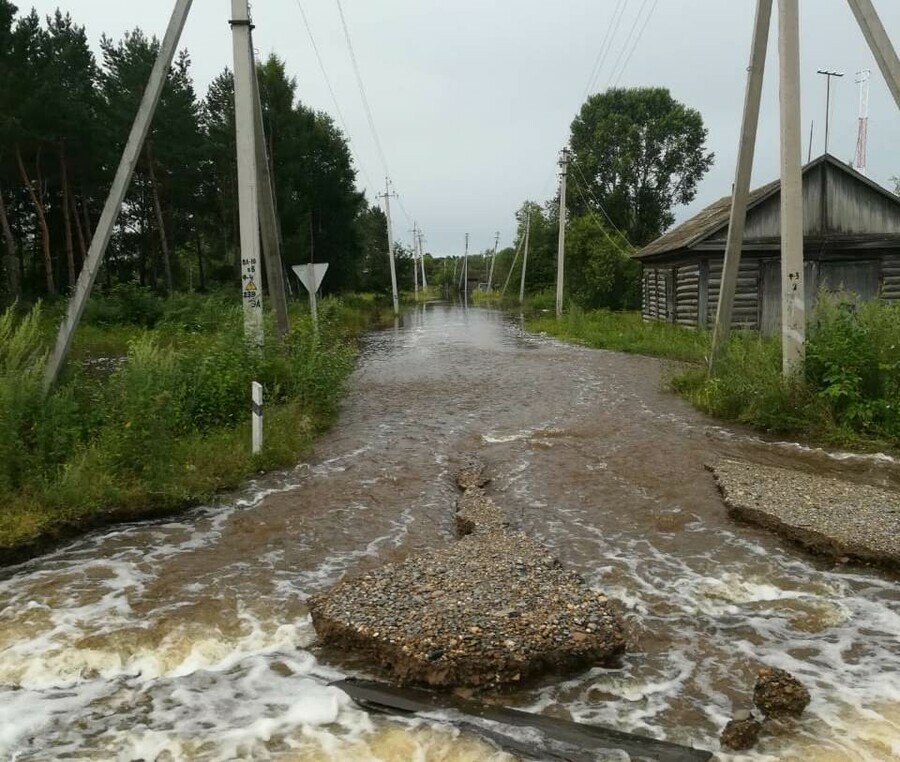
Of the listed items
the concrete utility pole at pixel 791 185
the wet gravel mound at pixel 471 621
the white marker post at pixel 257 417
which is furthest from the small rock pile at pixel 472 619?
the concrete utility pole at pixel 791 185

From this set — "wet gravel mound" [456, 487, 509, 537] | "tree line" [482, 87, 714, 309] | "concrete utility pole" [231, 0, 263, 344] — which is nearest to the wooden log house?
"concrete utility pole" [231, 0, 263, 344]

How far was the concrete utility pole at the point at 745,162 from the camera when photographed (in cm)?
1080

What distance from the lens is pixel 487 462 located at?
347 inches

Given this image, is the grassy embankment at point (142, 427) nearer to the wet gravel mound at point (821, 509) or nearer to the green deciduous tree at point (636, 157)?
the wet gravel mound at point (821, 509)

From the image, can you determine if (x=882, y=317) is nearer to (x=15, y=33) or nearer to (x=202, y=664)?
(x=202, y=664)

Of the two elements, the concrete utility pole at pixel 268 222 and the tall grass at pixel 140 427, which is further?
the concrete utility pole at pixel 268 222

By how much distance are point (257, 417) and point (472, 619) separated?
4.98 m

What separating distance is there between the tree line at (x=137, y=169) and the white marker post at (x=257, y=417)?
19.4 metres

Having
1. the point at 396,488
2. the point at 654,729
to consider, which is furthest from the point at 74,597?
the point at 654,729

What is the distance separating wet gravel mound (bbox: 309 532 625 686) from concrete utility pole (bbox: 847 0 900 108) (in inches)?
279

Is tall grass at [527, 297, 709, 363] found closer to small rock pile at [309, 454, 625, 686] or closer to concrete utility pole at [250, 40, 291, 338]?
concrete utility pole at [250, 40, 291, 338]

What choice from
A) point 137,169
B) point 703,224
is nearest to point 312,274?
point 703,224

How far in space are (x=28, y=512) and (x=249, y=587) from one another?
7.98ft

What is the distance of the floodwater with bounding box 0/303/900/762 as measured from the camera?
3600 mm
